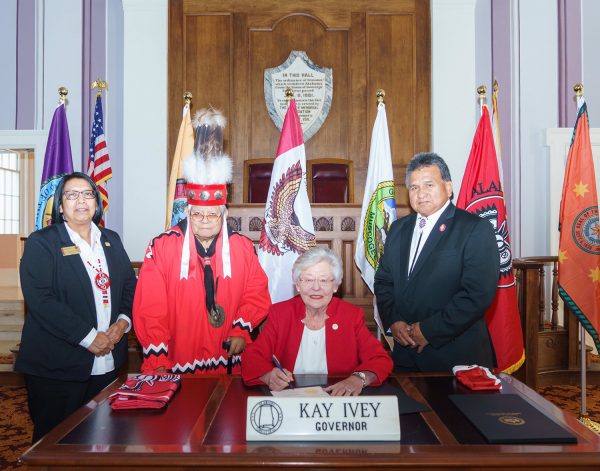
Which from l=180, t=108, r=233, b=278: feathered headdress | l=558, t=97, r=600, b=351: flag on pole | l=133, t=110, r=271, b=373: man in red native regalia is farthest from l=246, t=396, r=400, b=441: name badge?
l=558, t=97, r=600, b=351: flag on pole

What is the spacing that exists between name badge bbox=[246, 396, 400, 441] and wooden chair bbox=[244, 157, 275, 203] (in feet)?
12.5

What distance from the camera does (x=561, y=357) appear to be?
467cm

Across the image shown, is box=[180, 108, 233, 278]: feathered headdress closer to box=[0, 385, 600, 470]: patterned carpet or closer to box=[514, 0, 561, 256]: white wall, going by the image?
box=[0, 385, 600, 470]: patterned carpet

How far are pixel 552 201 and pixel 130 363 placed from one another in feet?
14.2

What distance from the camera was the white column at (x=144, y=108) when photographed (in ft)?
17.5

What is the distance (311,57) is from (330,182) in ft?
4.62

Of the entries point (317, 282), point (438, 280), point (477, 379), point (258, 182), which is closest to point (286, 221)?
point (438, 280)

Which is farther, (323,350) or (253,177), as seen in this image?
(253,177)

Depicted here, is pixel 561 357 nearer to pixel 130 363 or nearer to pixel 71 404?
pixel 130 363

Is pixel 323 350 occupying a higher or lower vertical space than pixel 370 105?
lower

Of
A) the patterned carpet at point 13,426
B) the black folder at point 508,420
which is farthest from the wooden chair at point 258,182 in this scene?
the black folder at point 508,420

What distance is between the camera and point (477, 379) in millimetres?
1737

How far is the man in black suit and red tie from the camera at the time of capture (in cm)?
220

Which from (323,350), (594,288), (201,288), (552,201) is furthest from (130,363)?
(552,201)
